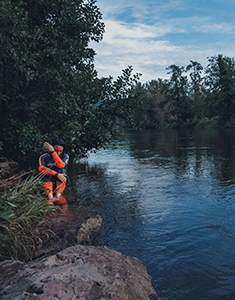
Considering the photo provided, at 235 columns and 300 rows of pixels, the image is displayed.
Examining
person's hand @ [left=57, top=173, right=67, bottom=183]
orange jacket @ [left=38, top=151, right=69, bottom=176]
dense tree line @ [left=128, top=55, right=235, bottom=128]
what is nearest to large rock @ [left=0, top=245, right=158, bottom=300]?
person's hand @ [left=57, top=173, right=67, bottom=183]

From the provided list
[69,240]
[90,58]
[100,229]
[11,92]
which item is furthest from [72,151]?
[69,240]

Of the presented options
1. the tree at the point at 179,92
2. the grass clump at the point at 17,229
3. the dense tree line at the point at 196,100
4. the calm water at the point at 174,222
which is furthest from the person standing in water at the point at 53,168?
the tree at the point at 179,92

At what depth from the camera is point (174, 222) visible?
650cm

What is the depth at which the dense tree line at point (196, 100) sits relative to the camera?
187ft

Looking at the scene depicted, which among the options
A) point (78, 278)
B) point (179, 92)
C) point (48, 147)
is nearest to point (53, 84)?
point (48, 147)

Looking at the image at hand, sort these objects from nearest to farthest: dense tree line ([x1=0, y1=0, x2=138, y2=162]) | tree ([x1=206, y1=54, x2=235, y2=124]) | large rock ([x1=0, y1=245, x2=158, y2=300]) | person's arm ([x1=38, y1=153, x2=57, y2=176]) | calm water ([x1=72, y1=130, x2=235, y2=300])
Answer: large rock ([x1=0, y1=245, x2=158, y2=300])
calm water ([x1=72, y1=130, x2=235, y2=300])
person's arm ([x1=38, y1=153, x2=57, y2=176])
dense tree line ([x1=0, y1=0, x2=138, y2=162])
tree ([x1=206, y1=54, x2=235, y2=124])

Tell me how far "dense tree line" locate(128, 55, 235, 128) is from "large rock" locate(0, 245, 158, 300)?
4344cm

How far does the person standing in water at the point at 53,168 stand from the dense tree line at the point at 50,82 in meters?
3.20

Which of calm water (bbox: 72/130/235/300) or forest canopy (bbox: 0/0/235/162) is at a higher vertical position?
forest canopy (bbox: 0/0/235/162)

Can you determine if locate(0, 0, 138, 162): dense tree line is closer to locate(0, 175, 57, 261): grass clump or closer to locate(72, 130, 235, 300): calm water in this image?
locate(72, 130, 235, 300): calm water

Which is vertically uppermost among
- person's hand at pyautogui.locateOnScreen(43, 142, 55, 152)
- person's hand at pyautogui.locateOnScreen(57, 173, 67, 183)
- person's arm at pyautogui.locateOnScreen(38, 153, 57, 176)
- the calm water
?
person's hand at pyautogui.locateOnScreen(43, 142, 55, 152)

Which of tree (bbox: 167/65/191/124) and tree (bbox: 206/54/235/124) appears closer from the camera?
tree (bbox: 206/54/235/124)

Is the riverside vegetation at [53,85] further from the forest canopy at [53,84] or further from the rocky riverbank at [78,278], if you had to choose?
the rocky riverbank at [78,278]

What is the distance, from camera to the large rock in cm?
277
